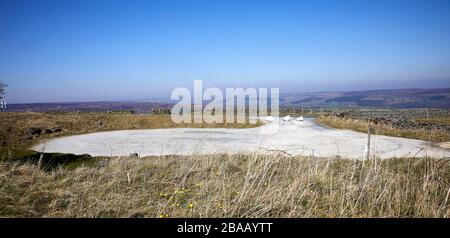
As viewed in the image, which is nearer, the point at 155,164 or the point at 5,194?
the point at 5,194

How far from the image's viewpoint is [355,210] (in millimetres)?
3230

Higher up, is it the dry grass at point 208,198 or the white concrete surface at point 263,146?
the dry grass at point 208,198

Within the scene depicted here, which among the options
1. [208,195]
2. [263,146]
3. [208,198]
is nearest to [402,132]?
[263,146]

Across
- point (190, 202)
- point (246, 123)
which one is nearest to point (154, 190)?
point (190, 202)

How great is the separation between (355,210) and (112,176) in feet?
13.0

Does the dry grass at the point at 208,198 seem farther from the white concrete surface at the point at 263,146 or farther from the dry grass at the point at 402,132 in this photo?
the dry grass at the point at 402,132

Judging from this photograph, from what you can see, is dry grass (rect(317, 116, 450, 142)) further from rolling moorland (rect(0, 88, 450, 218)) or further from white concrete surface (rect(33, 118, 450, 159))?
rolling moorland (rect(0, 88, 450, 218))

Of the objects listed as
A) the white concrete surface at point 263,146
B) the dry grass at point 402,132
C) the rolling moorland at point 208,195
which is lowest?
the white concrete surface at point 263,146

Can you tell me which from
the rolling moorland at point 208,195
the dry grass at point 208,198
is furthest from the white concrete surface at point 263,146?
the dry grass at point 208,198

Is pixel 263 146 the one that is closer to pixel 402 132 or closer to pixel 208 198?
pixel 402 132

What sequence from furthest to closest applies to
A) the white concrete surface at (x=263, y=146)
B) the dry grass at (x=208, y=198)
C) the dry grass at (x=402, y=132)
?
the dry grass at (x=402, y=132), the white concrete surface at (x=263, y=146), the dry grass at (x=208, y=198)

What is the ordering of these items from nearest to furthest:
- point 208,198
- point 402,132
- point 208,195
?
point 208,198 < point 208,195 < point 402,132
